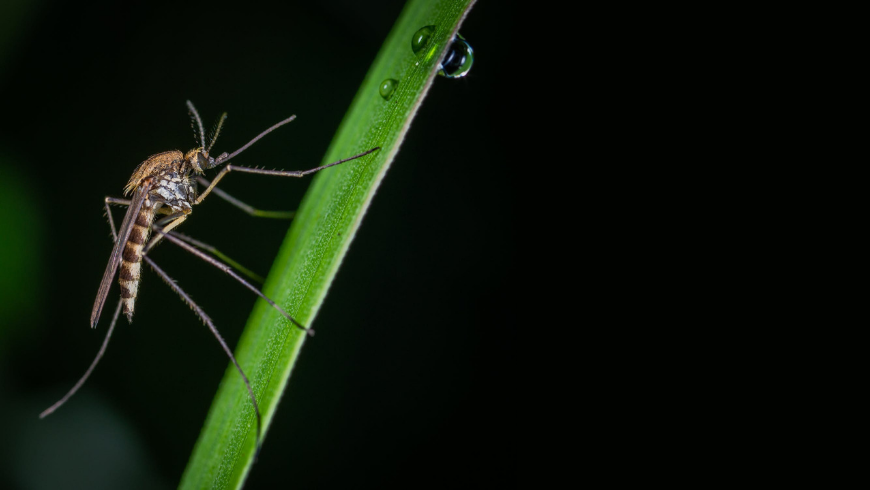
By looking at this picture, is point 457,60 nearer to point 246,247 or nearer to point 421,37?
point 421,37

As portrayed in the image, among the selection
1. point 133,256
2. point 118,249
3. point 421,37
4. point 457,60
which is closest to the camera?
point 421,37

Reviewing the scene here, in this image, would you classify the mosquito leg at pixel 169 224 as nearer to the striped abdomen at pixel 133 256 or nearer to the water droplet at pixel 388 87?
the striped abdomen at pixel 133 256

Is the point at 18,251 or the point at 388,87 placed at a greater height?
the point at 388,87

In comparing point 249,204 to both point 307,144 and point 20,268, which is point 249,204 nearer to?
point 307,144

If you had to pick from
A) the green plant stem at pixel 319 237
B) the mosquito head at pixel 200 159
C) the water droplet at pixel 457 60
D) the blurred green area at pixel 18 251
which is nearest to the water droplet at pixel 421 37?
the green plant stem at pixel 319 237

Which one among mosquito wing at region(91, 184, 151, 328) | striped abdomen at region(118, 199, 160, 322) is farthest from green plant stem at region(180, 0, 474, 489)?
striped abdomen at region(118, 199, 160, 322)

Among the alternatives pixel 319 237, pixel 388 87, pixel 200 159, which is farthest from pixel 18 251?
pixel 388 87

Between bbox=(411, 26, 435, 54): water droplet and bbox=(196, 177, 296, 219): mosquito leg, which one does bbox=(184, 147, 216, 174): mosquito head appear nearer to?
bbox=(196, 177, 296, 219): mosquito leg
